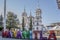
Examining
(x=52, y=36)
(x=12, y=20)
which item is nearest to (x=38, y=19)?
(x=52, y=36)

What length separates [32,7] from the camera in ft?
21.5

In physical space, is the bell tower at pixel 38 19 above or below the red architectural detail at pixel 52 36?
above

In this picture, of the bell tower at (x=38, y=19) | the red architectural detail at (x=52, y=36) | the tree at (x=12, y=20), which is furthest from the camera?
the tree at (x=12, y=20)

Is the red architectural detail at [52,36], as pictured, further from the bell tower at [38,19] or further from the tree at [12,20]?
the tree at [12,20]

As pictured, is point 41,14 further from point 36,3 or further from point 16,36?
point 16,36

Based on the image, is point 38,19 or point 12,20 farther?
point 12,20

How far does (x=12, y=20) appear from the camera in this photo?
22.8 ft

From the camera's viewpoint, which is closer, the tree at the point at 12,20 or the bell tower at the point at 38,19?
the bell tower at the point at 38,19

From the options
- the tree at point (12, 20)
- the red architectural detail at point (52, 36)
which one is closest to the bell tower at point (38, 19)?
the red architectural detail at point (52, 36)

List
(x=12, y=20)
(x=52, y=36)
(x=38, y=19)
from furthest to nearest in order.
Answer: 1. (x=12, y=20)
2. (x=38, y=19)
3. (x=52, y=36)

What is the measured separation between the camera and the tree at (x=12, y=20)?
685 cm

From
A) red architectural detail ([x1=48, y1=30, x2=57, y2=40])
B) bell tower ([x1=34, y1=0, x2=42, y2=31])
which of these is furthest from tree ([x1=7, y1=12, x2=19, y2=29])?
red architectural detail ([x1=48, y1=30, x2=57, y2=40])

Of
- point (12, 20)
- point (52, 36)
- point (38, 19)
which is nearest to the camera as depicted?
point (52, 36)

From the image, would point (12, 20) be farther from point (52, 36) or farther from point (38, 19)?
point (52, 36)
